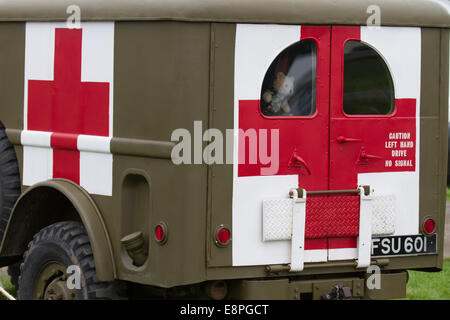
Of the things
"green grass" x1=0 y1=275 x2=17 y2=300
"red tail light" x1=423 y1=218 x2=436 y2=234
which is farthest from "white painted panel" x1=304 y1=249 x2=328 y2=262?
"green grass" x1=0 y1=275 x2=17 y2=300

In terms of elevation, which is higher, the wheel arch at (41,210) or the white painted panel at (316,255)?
the wheel arch at (41,210)

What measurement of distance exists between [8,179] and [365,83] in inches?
97.6

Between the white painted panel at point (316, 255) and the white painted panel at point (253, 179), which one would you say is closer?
the white painted panel at point (253, 179)

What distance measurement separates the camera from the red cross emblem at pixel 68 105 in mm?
7078

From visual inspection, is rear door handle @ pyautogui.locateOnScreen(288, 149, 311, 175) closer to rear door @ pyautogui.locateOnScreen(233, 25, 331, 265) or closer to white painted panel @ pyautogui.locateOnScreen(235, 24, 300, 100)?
rear door @ pyautogui.locateOnScreen(233, 25, 331, 265)

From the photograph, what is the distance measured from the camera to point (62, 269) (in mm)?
7184

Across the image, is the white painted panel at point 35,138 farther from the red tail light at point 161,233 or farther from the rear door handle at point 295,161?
the rear door handle at point 295,161

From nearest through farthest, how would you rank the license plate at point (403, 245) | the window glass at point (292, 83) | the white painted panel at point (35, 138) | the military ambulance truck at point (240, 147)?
the military ambulance truck at point (240, 147) → the window glass at point (292, 83) → the license plate at point (403, 245) → the white painted panel at point (35, 138)

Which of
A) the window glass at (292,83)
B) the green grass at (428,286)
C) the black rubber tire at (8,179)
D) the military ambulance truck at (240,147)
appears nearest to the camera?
the military ambulance truck at (240,147)

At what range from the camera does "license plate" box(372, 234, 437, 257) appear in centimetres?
707

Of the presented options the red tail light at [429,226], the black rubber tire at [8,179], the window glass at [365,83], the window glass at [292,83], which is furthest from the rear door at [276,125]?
the black rubber tire at [8,179]

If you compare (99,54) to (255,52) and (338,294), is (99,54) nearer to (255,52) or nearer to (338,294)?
(255,52)

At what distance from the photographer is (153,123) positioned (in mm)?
6625

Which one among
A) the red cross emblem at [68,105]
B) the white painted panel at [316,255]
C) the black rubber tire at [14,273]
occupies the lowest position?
the black rubber tire at [14,273]
